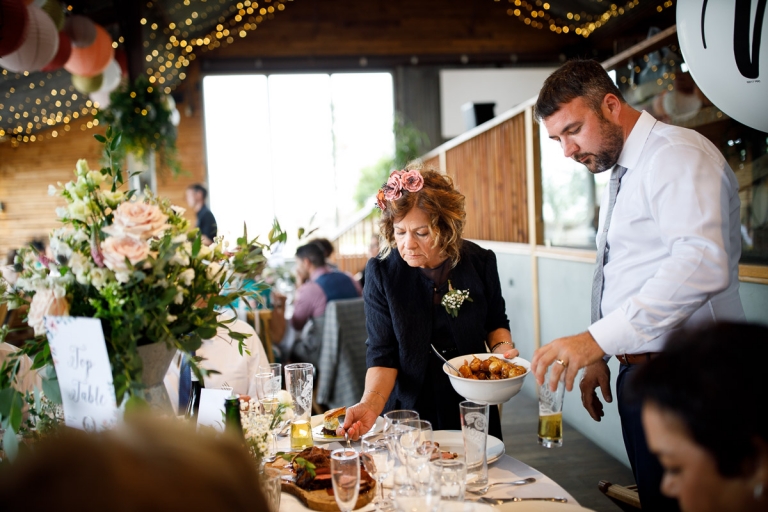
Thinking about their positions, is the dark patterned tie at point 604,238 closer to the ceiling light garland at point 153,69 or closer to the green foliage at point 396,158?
the ceiling light garland at point 153,69

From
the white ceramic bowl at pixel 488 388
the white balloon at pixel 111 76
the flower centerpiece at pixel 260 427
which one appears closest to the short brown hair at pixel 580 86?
the white ceramic bowl at pixel 488 388

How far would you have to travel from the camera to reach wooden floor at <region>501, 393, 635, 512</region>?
3.11 m

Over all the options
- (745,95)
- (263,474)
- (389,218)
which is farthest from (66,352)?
(745,95)

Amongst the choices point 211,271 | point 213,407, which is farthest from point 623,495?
point 211,271

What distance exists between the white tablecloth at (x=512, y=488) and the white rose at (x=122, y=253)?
0.65 metres

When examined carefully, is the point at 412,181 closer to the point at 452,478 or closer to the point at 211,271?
the point at 211,271

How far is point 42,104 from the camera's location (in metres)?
9.30

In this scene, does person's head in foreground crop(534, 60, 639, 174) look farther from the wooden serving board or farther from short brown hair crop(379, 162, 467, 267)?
the wooden serving board

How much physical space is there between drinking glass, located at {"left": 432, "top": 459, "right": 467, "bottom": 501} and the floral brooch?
0.94 m

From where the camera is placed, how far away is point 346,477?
3.90 feet

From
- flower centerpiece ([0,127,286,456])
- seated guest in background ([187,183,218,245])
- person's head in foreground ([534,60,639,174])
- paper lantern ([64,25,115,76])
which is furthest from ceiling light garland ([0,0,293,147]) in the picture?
flower centerpiece ([0,127,286,456])

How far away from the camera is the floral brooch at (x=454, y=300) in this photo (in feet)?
6.88

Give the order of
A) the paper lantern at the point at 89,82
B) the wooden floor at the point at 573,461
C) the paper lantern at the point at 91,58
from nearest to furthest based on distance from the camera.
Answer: the wooden floor at the point at 573,461
the paper lantern at the point at 91,58
the paper lantern at the point at 89,82

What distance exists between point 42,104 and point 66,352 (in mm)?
9731
